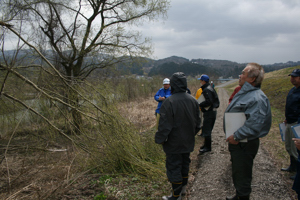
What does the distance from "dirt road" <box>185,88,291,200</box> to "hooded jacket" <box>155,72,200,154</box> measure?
0.90m

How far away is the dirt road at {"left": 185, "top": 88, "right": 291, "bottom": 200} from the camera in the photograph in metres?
2.96

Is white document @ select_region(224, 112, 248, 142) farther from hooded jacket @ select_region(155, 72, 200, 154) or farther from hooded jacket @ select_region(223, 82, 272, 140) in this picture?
hooded jacket @ select_region(155, 72, 200, 154)

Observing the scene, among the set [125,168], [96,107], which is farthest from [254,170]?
[96,107]

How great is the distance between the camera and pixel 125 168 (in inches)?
163

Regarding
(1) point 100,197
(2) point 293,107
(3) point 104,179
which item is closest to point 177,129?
(1) point 100,197

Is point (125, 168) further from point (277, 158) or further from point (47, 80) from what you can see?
point (277, 158)

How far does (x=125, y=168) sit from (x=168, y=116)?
2.04m

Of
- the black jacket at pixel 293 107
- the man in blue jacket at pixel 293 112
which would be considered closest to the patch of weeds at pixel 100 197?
the man in blue jacket at pixel 293 112

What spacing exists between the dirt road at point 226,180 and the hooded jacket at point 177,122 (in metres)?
0.90

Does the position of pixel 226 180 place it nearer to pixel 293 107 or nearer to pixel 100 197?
pixel 293 107

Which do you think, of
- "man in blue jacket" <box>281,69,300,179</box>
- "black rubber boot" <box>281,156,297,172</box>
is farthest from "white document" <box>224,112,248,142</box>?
"black rubber boot" <box>281,156,297,172</box>

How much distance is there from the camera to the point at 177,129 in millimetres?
2773

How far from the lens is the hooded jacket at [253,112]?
7.45ft

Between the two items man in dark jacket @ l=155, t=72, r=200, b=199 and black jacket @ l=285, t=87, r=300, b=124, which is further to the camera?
black jacket @ l=285, t=87, r=300, b=124
